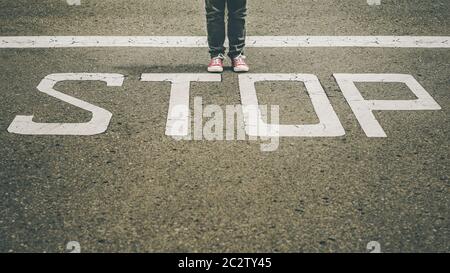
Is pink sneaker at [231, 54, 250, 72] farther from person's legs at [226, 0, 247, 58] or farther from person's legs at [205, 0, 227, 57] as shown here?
person's legs at [205, 0, 227, 57]

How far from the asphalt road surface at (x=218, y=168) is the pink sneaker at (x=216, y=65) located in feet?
0.30

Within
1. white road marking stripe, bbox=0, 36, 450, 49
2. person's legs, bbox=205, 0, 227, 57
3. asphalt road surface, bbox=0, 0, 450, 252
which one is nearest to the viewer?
asphalt road surface, bbox=0, 0, 450, 252

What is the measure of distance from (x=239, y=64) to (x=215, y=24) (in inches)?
17.8

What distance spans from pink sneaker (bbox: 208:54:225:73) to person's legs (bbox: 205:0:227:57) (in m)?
0.05

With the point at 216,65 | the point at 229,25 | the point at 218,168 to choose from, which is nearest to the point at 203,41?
the point at 229,25

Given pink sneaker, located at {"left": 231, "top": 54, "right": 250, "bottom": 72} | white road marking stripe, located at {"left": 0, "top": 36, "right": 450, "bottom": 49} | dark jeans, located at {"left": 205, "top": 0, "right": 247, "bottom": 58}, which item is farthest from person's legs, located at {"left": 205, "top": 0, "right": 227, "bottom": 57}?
white road marking stripe, located at {"left": 0, "top": 36, "right": 450, "bottom": 49}

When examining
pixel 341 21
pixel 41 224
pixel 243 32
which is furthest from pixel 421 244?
pixel 341 21

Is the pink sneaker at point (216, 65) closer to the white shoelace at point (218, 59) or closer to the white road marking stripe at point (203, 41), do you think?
the white shoelace at point (218, 59)

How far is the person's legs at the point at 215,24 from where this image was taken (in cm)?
522

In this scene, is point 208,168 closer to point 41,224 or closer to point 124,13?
point 41,224

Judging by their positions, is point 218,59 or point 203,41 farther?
point 203,41

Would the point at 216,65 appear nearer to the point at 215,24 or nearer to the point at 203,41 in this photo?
the point at 215,24

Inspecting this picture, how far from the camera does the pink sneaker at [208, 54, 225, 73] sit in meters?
5.27

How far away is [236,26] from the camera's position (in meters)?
5.33
